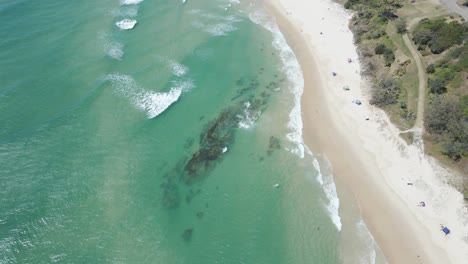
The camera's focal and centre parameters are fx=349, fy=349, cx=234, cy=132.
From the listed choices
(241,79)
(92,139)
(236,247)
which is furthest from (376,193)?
(92,139)

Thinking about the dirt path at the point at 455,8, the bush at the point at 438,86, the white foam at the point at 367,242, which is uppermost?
the dirt path at the point at 455,8

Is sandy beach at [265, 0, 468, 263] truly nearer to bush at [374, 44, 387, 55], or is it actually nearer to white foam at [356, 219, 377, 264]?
white foam at [356, 219, 377, 264]

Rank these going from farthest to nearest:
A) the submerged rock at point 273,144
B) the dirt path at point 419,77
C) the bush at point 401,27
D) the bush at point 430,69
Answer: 1. the bush at point 401,27
2. the bush at point 430,69
3. the dirt path at point 419,77
4. the submerged rock at point 273,144

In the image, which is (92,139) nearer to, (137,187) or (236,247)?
(137,187)

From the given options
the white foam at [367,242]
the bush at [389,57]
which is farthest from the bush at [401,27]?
the white foam at [367,242]

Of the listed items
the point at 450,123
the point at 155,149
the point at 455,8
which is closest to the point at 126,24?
the point at 155,149

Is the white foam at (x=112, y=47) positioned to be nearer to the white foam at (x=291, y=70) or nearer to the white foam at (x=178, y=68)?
the white foam at (x=178, y=68)

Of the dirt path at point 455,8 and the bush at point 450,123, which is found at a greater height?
the dirt path at point 455,8

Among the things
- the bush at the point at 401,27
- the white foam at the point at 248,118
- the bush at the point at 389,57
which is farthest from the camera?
the bush at the point at 401,27

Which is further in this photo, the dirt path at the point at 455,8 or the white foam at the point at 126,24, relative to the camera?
the white foam at the point at 126,24
